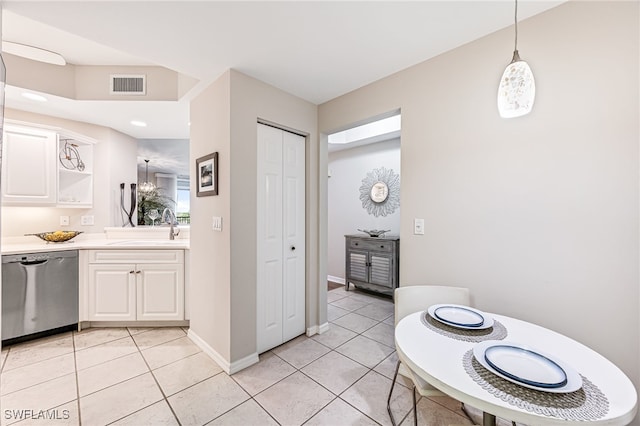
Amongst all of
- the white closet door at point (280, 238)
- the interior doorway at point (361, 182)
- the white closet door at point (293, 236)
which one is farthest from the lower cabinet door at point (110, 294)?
the interior doorway at point (361, 182)

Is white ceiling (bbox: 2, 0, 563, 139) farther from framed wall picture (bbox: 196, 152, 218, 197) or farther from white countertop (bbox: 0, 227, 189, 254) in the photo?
white countertop (bbox: 0, 227, 189, 254)

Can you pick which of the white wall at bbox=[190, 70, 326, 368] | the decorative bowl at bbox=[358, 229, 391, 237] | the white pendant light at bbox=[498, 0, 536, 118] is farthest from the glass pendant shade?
the decorative bowl at bbox=[358, 229, 391, 237]

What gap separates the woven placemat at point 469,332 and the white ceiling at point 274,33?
5.45ft

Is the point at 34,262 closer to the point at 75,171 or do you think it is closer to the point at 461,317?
the point at 75,171

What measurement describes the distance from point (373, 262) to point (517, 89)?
292 cm

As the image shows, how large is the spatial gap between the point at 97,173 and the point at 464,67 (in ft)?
14.1

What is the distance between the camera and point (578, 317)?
1.39 m

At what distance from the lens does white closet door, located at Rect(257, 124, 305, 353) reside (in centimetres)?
231

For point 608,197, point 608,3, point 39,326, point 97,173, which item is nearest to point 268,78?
point 608,3

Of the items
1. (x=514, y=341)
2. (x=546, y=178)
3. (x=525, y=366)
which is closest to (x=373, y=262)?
(x=546, y=178)

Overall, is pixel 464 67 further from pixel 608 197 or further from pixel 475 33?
pixel 608 197

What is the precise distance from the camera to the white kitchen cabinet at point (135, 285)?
8.78ft

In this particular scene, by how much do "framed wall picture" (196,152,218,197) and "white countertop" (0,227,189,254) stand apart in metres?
0.77

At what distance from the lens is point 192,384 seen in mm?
1866
